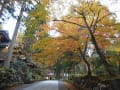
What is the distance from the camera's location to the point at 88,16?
2461cm

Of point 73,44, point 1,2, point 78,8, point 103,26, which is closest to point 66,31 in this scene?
point 73,44

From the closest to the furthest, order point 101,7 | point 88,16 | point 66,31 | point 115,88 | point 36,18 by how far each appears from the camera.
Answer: point 115,88
point 36,18
point 101,7
point 88,16
point 66,31

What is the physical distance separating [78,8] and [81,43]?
8.79m

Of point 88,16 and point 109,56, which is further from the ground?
point 88,16

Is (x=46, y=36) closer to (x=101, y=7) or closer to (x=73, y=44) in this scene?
(x=73, y=44)

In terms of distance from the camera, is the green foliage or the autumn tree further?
the autumn tree

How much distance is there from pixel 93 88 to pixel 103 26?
631 centimetres

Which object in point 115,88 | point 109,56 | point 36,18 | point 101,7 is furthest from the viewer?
point 109,56

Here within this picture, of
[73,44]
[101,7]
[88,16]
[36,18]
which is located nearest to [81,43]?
[73,44]

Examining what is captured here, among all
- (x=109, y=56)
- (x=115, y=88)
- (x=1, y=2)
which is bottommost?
(x=115, y=88)

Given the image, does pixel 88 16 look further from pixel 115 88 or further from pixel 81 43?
pixel 115 88

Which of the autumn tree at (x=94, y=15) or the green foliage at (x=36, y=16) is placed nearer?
the green foliage at (x=36, y=16)

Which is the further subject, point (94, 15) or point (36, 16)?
point (94, 15)

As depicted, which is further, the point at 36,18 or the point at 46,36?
the point at 46,36
